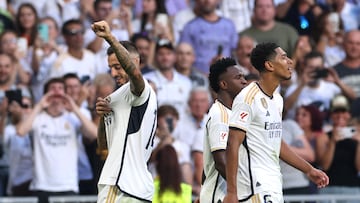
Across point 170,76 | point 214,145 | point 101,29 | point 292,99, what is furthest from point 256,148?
point 170,76

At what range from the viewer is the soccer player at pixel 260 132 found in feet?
33.8

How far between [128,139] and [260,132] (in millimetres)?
1201

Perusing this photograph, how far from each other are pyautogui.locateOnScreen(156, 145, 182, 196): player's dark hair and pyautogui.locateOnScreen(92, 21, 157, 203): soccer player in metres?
2.41

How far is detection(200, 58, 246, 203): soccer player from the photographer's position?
10.9 meters

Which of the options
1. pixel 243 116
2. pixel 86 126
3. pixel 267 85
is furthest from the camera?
pixel 86 126

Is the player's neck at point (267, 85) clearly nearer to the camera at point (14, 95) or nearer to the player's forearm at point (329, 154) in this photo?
the player's forearm at point (329, 154)

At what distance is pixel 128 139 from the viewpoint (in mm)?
10375

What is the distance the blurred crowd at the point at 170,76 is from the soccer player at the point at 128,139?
446 cm

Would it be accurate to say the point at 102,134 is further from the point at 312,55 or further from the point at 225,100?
the point at 312,55

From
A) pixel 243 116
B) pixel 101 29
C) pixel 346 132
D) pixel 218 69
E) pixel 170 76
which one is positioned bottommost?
pixel 346 132

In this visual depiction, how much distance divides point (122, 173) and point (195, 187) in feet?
18.8

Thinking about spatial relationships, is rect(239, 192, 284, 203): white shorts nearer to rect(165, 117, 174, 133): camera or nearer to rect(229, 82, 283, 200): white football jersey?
rect(229, 82, 283, 200): white football jersey

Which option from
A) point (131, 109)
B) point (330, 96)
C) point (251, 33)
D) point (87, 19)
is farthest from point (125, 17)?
point (131, 109)

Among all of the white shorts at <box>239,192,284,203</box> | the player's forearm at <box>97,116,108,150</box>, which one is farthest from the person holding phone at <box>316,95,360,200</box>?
the player's forearm at <box>97,116,108,150</box>
